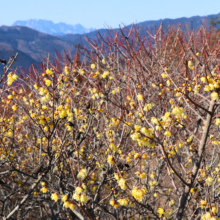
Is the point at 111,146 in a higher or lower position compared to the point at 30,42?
lower

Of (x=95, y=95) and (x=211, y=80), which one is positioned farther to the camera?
(x=95, y=95)

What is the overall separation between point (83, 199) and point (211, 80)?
1481 mm

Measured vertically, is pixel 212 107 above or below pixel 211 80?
below

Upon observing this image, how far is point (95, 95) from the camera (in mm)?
3689

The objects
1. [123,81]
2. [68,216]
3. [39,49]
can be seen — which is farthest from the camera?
[39,49]

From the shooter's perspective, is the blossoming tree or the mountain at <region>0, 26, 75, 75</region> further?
the mountain at <region>0, 26, 75, 75</region>

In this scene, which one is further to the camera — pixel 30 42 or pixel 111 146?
pixel 30 42

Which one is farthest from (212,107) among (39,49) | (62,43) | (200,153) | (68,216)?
(62,43)

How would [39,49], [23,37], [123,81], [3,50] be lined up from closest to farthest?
[123,81] < [3,50] < [39,49] < [23,37]

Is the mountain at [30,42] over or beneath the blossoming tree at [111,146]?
over

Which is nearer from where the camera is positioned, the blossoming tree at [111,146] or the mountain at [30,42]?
the blossoming tree at [111,146]

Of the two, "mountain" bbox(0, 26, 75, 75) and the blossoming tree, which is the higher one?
"mountain" bbox(0, 26, 75, 75)

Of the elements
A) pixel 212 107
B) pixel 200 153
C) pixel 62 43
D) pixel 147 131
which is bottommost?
pixel 200 153

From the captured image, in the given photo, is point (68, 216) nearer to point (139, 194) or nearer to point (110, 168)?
point (110, 168)
